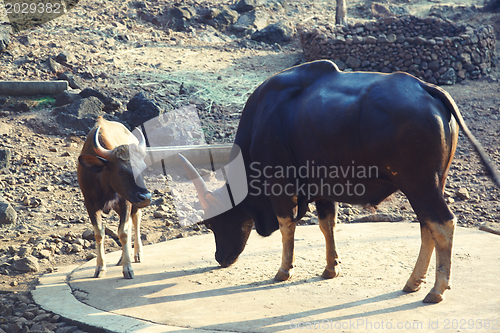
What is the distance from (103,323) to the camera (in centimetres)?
409

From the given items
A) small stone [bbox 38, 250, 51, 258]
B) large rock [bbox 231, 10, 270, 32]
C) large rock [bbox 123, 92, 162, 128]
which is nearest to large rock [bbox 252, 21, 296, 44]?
large rock [bbox 231, 10, 270, 32]

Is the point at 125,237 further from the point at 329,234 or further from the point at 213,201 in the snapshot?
the point at 329,234

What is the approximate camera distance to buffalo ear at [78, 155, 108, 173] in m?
4.88

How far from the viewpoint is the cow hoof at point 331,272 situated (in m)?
4.98

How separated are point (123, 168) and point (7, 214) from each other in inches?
123

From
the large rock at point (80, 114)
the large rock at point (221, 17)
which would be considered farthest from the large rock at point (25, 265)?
the large rock at point (221, 17)

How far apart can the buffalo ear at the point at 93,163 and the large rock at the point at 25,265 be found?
158cm

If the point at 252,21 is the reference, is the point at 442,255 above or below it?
below

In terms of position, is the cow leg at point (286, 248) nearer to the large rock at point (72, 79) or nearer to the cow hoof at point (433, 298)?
the cow hoof at point (433, 298)

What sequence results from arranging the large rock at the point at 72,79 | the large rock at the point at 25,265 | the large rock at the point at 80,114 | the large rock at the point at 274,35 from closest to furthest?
the large rock at the point at 25,265 < the large rock at the point at 80,114 < the large rock at the point at 72,79 < the large rock at the point at 274,35

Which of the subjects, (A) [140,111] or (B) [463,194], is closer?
(B) [463,194]

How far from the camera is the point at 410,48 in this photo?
47.6 ft

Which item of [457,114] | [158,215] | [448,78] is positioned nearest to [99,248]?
[158,215]

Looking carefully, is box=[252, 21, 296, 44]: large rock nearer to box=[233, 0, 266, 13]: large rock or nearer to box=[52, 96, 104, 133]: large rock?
box=[233, 0, 266, 13]: large rock
